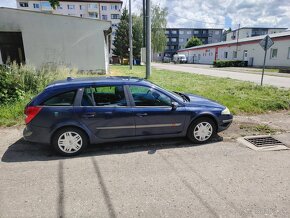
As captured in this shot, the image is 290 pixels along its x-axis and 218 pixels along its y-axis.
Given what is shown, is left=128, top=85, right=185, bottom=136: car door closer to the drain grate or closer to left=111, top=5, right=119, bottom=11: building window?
the drain grate

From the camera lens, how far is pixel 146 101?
4.75 m

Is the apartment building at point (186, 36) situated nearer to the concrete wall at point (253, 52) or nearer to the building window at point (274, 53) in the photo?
the concrete wall at point (253, 52)

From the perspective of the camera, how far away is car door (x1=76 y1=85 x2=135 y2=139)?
172 inches

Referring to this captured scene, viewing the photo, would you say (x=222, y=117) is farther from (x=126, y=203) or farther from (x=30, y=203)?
(x=30, y=203)

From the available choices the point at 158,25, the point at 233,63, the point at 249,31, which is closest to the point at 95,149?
the point at 233,63

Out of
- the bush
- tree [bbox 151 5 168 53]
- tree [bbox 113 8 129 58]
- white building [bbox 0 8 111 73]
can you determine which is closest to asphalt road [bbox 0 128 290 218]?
white building [bbox 0 8 111 73]

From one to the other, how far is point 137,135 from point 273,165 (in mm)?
2517

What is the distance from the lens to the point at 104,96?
461 cm

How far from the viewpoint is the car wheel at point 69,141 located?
4312 mm

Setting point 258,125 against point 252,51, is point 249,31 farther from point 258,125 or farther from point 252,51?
point 258,125

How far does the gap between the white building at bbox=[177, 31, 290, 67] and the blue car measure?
30.0 metres

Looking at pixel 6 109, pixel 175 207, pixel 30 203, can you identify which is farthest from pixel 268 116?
pixel 6 109

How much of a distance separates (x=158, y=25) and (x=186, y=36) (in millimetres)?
51259

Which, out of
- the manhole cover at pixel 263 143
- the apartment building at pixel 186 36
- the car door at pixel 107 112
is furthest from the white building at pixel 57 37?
the apartment building at pixel 186 36
